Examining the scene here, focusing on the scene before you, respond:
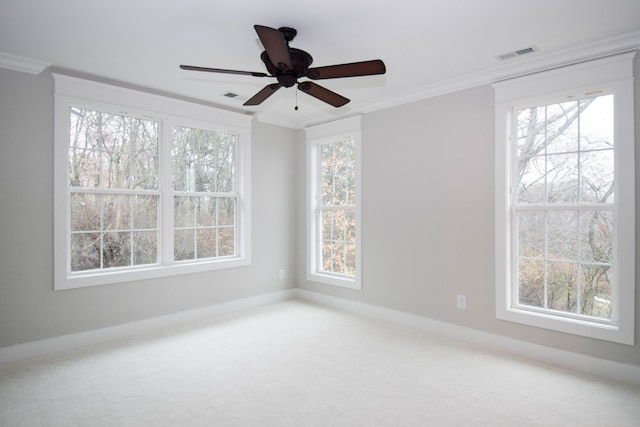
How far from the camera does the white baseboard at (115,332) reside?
2.98m

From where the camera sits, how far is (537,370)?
9.19 feet

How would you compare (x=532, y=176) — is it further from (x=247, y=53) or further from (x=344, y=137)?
(x=247, y=53)

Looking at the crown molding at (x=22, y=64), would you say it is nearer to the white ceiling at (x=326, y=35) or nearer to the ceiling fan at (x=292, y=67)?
the white ceiling at (x=326, y=35)

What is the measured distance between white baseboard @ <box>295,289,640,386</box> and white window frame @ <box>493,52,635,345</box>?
7.5 inches

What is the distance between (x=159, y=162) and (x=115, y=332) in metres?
1.77

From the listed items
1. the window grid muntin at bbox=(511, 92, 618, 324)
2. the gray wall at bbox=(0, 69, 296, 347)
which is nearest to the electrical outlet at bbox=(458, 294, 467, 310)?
the window grid muntin at bbox=(511, 92, 618, 324)

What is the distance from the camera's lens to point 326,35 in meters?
2.61

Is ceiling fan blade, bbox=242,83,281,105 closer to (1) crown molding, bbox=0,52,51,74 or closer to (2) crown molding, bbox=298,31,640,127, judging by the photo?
(2) crown molding, bbox=298,31,640,127

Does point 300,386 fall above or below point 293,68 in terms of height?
below

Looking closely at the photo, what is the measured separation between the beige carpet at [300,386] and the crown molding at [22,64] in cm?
244

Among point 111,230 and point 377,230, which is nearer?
point 111,230

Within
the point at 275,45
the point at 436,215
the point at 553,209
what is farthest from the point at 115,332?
the point at 553,209

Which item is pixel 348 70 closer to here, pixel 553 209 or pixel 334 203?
pixel 553 209

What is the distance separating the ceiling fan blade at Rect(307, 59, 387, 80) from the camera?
2172 millimetres
